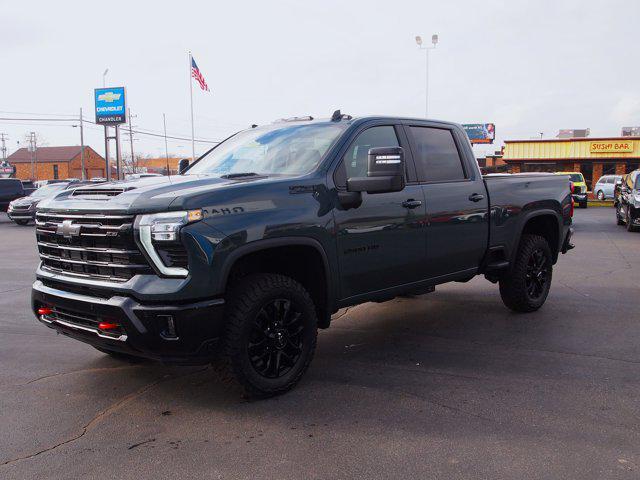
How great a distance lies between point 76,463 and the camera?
331 cm

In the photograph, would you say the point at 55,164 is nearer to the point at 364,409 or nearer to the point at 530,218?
the point at 530,218

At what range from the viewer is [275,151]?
502 cm

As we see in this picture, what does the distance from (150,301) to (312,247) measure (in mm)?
1215

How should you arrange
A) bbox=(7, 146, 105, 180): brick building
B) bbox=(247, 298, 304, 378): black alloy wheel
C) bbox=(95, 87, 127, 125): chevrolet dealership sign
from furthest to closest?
bbox=(7, 146, 105, 180): brick building, bbox=(95, 87, 127, 125): chevrolet dealership sign, bbox=(247, 298, 304, 378): black alloy wheel

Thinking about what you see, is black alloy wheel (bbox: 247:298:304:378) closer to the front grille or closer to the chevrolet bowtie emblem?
the front grille

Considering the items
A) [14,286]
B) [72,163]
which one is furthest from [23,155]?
[14,286]

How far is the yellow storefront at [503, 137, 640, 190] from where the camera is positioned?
Answer: 147 ft

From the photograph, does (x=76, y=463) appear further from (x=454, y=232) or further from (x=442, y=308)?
(x=442, y=308)

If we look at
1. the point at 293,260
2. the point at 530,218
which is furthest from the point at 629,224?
the point at 293,260

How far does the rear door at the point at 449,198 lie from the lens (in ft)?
17.5

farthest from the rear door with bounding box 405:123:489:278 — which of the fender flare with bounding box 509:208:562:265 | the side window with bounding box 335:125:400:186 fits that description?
the fender flare with bounding box 509:208:562:265

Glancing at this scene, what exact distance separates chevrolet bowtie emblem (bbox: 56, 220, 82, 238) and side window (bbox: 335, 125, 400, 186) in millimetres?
1872

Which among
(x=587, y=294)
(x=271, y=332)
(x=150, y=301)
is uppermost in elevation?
(x=150, y=301)

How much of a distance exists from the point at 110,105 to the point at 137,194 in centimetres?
4319
